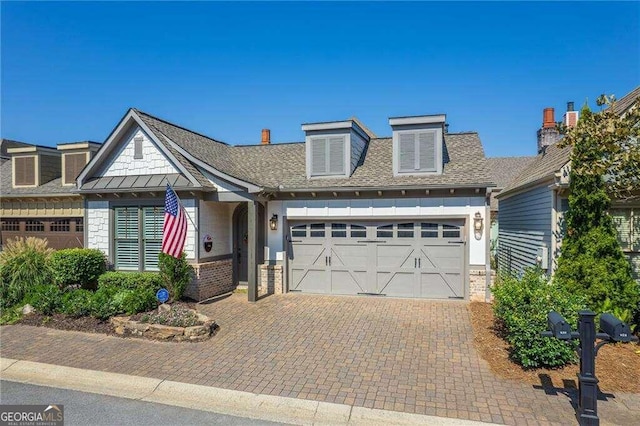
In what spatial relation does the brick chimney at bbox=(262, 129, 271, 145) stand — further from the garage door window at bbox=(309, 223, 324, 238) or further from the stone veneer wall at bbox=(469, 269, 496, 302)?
the stone veneer wall at bbox=(469, 269, 496, 302)

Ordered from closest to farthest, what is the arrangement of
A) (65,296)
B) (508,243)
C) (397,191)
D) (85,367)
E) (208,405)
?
(208,405) → (85,367) → (65,296) → (397,191) → (508,243)

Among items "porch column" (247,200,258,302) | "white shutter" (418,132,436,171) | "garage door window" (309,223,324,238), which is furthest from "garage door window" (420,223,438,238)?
"porch column" (247,200,258,302)

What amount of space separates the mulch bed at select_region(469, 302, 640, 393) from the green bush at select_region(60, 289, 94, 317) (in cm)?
894

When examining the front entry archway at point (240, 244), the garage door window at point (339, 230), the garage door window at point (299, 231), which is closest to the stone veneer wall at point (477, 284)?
the garage door window at point (339, 230)

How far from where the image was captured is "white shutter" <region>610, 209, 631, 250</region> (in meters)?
8.45

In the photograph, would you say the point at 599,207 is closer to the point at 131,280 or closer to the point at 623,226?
the point at 623,226

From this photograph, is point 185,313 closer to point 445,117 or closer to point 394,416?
point 394,416

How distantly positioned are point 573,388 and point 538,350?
0.67 metres

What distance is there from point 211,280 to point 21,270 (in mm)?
5086

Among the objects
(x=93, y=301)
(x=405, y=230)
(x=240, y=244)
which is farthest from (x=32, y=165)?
(x=405, y=230)

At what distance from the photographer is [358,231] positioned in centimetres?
1192

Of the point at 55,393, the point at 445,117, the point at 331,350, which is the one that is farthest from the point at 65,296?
the point at 445,117

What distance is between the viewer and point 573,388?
543cm

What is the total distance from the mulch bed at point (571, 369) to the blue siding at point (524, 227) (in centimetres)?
283
